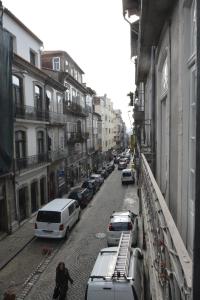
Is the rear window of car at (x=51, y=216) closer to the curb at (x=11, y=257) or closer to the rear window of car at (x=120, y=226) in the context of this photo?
the curb at (x=11, y=257)

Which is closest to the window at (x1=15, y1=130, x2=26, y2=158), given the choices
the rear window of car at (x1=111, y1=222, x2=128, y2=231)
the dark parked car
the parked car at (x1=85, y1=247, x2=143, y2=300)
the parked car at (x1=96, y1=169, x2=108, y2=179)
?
the dark parked car

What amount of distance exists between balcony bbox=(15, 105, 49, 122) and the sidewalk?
682 centimetres

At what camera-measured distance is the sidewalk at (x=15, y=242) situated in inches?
566

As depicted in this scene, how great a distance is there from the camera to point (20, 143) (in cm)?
2045

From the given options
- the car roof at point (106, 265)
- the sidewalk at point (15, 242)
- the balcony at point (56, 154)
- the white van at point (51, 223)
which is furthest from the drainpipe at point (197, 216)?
the balcony at point (56, 154)

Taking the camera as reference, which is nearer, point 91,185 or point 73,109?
point 91,185

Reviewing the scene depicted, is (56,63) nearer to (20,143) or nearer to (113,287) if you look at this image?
(20,143)

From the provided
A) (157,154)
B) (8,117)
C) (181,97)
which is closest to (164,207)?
(181,97)

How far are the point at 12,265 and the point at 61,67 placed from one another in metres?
23.4

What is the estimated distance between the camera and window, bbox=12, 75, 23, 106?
19452 mm

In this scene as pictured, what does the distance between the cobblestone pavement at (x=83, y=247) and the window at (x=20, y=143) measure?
594cm

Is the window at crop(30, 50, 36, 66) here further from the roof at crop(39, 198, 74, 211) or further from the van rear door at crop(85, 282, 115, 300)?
the van rear door at crop(85, 282, 115, 300)

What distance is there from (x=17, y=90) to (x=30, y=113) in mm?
1884

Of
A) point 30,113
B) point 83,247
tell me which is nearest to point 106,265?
point 83,247
